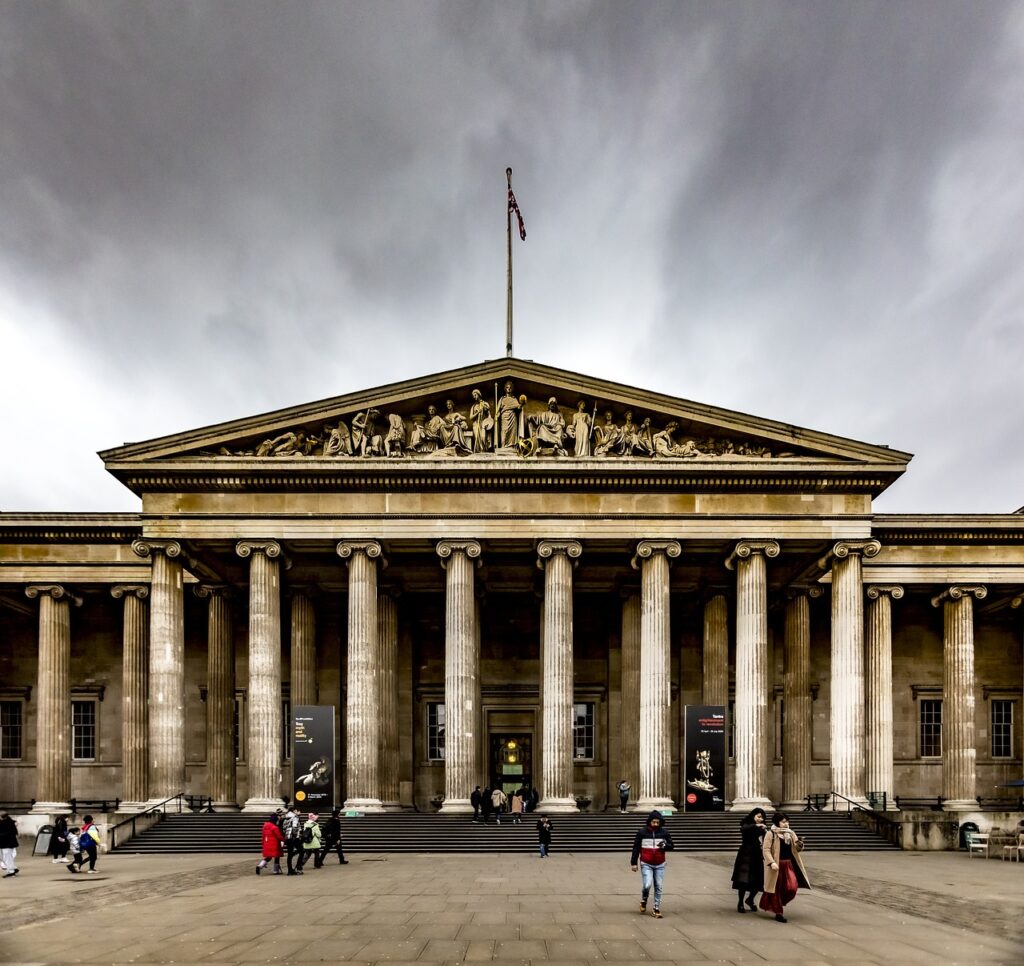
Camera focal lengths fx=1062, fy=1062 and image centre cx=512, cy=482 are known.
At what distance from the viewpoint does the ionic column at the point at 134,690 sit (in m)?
39.0

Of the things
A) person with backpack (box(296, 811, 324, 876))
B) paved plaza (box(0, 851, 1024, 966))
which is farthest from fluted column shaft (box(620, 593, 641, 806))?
person with backpack (box(296, 811, 324, 876))

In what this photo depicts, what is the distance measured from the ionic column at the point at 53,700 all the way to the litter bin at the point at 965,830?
103 feet

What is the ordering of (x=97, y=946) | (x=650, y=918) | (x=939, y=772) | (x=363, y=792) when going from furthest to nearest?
(x=939, y=772) < (x=363, y=792) < (x=650, y=918) < (x=97, y=946)

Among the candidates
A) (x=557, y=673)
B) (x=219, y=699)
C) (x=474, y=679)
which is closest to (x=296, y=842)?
(x=474, y=679)

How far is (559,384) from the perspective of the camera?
117 ft

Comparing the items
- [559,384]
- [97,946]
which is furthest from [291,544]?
[97,946]

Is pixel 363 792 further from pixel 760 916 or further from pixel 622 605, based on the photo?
pixel 760 916

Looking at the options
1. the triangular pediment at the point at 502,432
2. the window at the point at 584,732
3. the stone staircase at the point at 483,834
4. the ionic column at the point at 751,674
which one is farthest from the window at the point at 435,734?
the ionic column at the point at 751,674

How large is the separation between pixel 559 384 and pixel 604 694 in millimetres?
14832

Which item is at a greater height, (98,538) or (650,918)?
(98,538)

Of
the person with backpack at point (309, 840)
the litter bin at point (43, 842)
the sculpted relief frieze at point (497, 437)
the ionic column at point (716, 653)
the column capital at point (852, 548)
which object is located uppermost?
the sculpted relief frieze at point (497, 437)

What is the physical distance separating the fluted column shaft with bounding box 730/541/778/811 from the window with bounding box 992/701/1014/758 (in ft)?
51.2

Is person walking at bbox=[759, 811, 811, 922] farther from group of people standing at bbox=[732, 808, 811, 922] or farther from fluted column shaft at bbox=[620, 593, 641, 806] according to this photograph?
fluted column shaft at bbox=[620, 593, 641, 806]

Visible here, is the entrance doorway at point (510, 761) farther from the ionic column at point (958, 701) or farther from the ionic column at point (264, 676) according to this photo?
the ionic column at point (958, 701)
